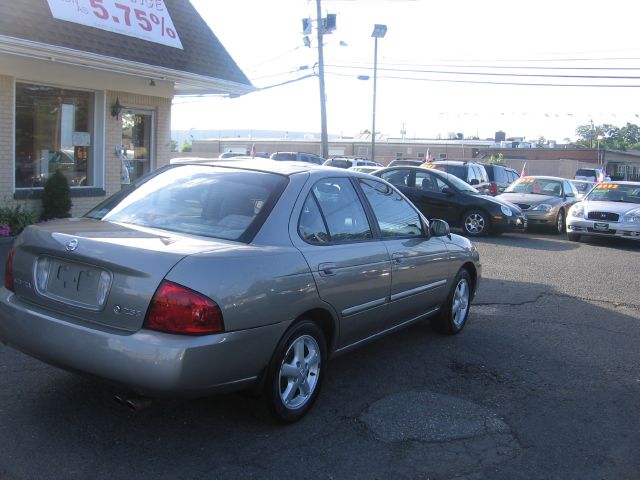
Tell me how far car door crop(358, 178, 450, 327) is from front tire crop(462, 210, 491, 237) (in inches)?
363

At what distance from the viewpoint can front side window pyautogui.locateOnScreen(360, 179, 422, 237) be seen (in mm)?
5258

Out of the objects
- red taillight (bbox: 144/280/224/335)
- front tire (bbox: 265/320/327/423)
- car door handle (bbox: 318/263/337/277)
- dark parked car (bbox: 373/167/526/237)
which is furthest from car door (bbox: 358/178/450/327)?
dark parked car (bbox: 373/167/526/237)

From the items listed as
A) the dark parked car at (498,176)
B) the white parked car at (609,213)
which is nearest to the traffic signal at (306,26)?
the dark parked car at (498,176)

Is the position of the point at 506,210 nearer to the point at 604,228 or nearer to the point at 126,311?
the point at 604,228

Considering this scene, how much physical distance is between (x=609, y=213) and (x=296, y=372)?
39.3ft

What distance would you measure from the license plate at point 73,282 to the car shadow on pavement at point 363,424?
1.82ft

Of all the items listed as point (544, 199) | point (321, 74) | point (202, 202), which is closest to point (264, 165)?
point (202, 202)

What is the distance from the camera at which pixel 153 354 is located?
3393 mm

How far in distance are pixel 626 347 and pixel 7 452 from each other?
5474 millimetres

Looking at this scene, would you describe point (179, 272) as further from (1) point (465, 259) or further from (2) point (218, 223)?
(1) point (465, 259)

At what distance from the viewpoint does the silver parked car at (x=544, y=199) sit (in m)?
16.5

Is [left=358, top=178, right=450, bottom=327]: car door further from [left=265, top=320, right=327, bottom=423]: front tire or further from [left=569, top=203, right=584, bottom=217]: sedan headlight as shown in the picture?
[left=569, top=203, right=584, bottom=217]: sedan headlight

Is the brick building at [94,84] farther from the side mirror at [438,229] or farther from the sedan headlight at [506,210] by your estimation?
the side mirror at [438,229]

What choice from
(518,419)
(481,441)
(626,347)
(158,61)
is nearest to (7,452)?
(481,441)
